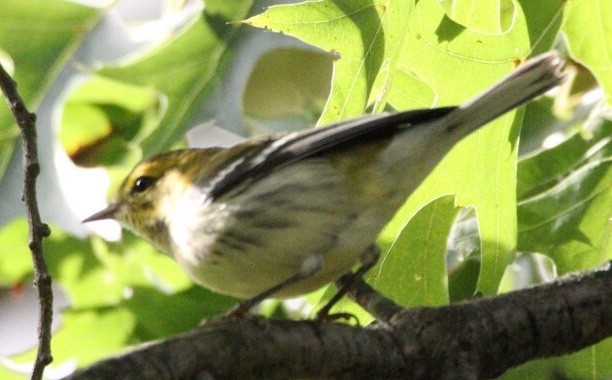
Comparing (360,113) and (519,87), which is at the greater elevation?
(519,87)

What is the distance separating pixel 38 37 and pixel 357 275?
169 centimetres

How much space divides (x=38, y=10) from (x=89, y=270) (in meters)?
0.99

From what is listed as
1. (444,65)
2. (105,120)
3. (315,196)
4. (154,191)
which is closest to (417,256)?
(315,196)

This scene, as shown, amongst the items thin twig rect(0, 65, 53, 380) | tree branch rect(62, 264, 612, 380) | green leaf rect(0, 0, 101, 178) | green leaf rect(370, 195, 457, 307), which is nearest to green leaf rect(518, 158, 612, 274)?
green leaf rect(370, 195, 457, 307)

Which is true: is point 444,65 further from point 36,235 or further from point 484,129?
point 36,235

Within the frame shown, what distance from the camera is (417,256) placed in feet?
9.61

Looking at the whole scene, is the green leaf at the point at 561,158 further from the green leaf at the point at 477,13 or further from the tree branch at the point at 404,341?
the tree branch at the point at 404,341

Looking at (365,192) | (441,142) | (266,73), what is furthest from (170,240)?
(266,73)

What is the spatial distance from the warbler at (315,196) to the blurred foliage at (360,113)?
0.15 metres

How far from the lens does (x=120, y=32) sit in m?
3.68

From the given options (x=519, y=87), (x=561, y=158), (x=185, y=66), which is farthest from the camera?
(x=185, y=66)

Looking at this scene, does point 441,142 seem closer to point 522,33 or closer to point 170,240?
point 522,33

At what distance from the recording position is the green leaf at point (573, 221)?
120 inches

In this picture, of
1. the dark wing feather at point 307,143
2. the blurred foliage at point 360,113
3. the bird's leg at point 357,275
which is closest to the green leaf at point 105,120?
the blurred foliage at point 360,113
